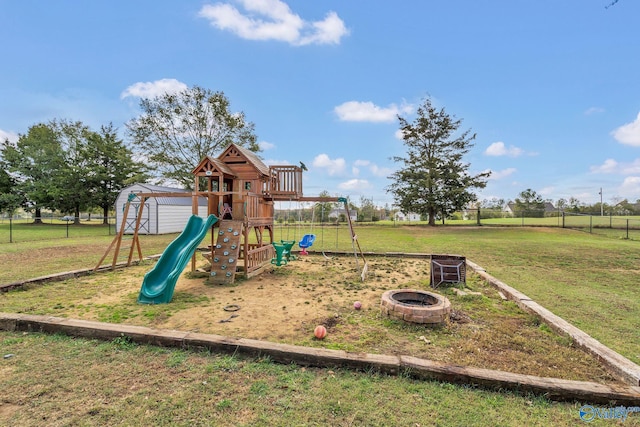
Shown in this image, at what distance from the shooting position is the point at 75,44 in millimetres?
10070

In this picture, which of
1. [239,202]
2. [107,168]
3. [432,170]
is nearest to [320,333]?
[239,202]

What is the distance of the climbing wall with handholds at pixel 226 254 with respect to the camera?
6.54m

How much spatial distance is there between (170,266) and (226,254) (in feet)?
4.14

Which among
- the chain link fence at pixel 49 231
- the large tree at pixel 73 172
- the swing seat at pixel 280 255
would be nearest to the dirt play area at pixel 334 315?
the swing seat at pixel 280 255

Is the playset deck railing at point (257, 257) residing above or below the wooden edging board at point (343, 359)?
above

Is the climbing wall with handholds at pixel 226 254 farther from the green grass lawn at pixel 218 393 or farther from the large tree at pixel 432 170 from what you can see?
the large tree at pixel 432 170

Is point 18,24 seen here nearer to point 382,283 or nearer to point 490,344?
point 382,283

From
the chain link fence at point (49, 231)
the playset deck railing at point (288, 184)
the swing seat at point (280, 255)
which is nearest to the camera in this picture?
the swing seat at point (280, 255)

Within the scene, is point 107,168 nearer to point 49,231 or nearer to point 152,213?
point 49,231

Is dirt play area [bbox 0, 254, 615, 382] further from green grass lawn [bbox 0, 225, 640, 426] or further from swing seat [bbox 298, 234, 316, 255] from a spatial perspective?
swing seat [bbox 298, 234, 316, 255]

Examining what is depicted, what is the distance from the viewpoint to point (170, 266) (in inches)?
232

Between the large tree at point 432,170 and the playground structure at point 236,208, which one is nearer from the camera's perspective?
the playground structure at point 236,208

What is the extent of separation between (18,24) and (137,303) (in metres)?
10.2

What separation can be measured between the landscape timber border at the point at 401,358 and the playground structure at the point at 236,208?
217cm
